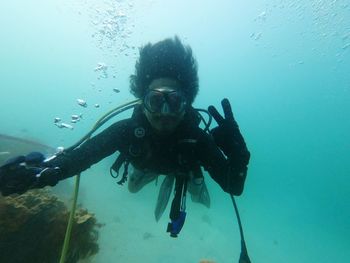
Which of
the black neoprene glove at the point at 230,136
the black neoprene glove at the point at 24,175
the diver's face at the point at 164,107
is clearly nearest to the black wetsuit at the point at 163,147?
the diver's face at the point at 164,107

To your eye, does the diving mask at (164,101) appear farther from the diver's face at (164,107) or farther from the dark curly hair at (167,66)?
the dark curly hair at (167,66)

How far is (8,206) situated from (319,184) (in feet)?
400

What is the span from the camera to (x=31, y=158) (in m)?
3.14

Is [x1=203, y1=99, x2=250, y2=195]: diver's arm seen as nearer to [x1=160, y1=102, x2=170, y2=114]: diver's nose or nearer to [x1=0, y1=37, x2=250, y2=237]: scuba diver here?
[x1=0, y1=37, x2=250, y2=237]: scuba diver

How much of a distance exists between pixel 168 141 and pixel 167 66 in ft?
3.72

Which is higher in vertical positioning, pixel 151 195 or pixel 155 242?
pixel 151 195

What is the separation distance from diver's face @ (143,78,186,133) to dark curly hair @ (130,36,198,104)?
1.82 feet

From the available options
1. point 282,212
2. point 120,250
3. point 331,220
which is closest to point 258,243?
point 120,250

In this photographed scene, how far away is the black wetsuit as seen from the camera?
13.3 ft

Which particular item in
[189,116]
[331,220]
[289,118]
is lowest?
[331,220]

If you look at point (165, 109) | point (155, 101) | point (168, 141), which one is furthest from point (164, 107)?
point (168, 141)

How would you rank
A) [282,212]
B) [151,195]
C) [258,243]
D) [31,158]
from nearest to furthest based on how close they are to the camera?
[31,158] < [151,195] < [258,243] < [282,212]

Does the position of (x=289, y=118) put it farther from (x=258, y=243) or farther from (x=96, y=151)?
(x=96, y=151)

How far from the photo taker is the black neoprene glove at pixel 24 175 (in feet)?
9.44
